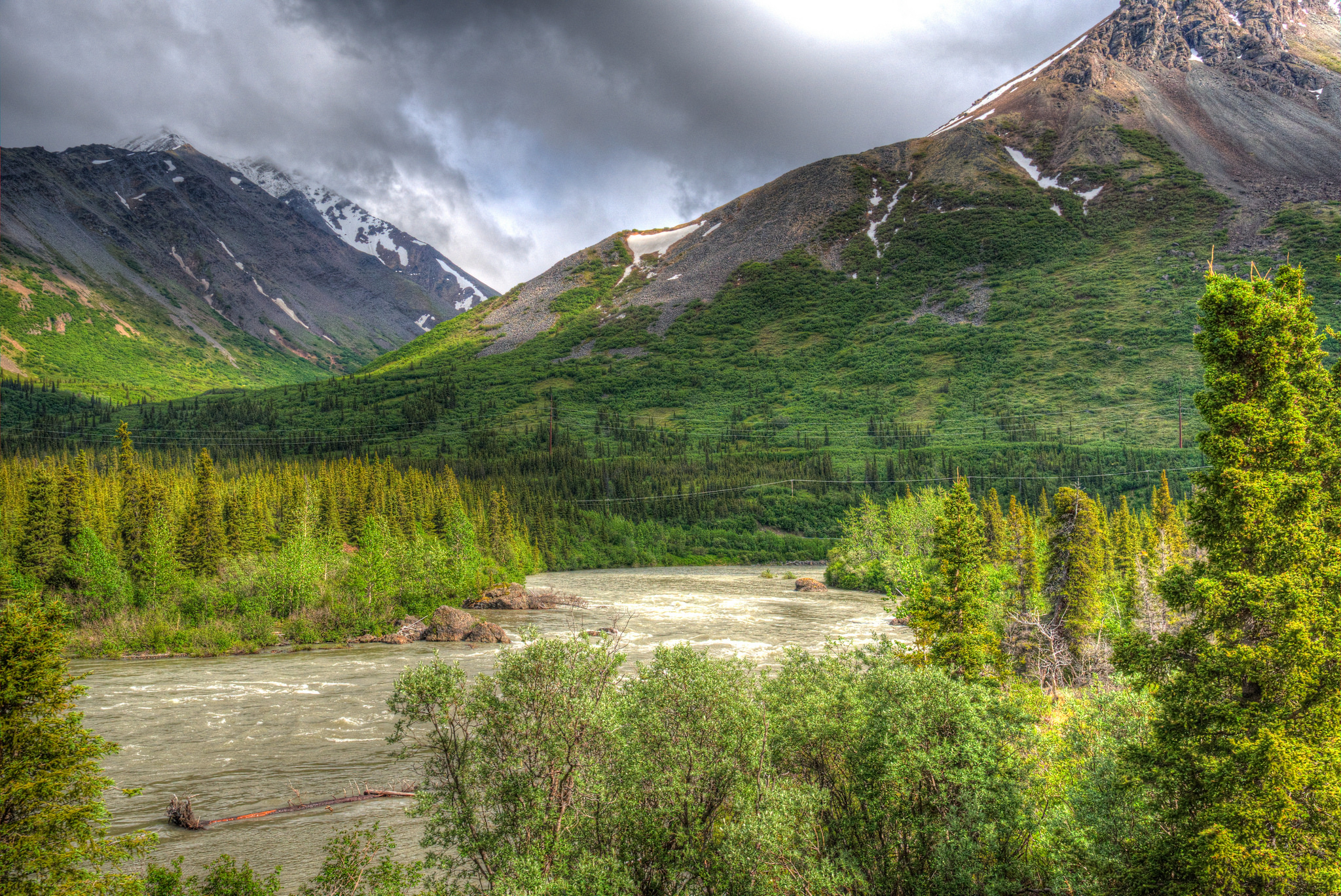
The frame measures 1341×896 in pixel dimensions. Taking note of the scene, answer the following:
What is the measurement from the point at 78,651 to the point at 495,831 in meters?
46.5

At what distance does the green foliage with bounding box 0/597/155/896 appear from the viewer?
9.38 meters

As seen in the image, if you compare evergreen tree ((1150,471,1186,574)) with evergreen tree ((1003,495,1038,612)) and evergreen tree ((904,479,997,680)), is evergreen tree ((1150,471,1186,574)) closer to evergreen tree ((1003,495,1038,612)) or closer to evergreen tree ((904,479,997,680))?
evergreen tree ((1003,495,1038,612))

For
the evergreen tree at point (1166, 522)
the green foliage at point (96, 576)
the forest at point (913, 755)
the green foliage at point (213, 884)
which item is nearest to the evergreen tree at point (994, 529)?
the evergreen tree at point (1166, 522)

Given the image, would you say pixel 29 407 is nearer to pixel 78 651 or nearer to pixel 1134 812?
pixel 78 651

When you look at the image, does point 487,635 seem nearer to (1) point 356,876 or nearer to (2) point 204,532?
(2) point 204,532

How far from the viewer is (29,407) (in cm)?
19012

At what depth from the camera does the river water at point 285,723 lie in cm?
1986

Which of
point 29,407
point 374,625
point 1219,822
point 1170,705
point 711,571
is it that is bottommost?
point 711,571

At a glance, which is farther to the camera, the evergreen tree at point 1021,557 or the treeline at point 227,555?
the treeline at point 227,555

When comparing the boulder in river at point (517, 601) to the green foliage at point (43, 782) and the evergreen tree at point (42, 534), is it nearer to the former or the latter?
the evergreen tree at point (42, 534)

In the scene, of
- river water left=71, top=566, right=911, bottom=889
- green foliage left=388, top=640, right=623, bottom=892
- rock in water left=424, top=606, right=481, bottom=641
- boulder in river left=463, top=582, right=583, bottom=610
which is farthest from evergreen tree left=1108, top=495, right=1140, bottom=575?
green foliage left=388, top=640, right=623, bottom=892

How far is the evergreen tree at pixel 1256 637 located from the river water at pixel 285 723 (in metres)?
13.2

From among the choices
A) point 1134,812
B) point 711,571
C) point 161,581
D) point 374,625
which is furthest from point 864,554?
point 1134,812

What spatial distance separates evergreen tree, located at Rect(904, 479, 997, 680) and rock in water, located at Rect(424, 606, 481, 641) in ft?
122
